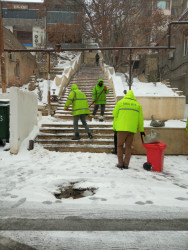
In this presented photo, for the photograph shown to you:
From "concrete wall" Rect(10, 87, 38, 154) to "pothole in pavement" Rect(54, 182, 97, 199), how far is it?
2.77 meters

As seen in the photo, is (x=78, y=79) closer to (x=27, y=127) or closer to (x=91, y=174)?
(x=27, y=127)

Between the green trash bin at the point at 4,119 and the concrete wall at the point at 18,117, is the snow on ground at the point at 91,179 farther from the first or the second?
the green trash bin at the point at 4,119

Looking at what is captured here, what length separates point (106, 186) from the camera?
432 cm

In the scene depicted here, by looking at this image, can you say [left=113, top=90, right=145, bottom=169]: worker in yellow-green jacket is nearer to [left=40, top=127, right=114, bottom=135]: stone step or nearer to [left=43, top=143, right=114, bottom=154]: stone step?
[left=43, top=143, right=114, bottom=154]: stone step

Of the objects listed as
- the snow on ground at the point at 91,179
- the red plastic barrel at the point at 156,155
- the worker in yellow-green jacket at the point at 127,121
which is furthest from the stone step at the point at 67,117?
the red plastic barrel at the point at 156,155

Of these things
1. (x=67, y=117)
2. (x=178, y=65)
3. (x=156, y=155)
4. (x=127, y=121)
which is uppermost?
(x=178, y=65)

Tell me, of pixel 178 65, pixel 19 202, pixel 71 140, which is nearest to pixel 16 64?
pixel 178 65

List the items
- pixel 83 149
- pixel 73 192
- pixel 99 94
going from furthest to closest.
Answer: pixel 99 94 → pixel 83 149 → pixel 73 192

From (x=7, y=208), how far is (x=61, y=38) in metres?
→ 25.3

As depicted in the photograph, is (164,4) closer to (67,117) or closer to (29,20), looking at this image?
(29,20)

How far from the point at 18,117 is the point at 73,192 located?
3.19 metres

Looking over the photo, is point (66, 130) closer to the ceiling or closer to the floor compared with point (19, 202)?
closer to the ceiling

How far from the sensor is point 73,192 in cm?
412

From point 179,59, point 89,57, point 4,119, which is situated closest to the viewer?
point 4,119
